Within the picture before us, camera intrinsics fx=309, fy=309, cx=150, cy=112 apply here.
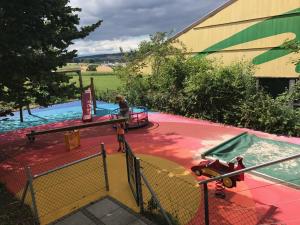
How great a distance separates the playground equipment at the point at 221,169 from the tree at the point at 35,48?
5.14 meters

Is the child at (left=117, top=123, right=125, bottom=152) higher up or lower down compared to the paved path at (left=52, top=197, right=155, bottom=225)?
higher up

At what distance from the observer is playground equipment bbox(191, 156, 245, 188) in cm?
822

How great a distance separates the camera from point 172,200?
7.62 m

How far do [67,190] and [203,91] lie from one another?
398 inches

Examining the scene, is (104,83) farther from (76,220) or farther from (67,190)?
(76,220)

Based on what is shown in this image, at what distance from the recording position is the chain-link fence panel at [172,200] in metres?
6.81

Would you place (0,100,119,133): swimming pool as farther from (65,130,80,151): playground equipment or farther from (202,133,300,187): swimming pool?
(202,133,300,187): swimming pool

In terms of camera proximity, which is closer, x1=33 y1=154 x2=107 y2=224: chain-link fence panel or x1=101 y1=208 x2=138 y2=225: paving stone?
x1=101 y1=208 x2=138 y2=225: paving stone

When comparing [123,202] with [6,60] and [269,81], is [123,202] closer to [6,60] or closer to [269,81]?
[6,60]

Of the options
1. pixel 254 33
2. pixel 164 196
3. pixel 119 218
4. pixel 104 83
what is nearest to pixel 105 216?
pixel 119 218

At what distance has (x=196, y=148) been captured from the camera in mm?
11828

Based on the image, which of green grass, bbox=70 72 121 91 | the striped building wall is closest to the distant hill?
green grass, bbox=70 72 121 91

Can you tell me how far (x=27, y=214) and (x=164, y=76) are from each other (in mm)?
13562

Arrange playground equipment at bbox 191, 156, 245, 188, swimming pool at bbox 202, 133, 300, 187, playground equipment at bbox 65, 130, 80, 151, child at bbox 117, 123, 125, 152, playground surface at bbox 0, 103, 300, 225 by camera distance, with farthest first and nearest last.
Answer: playground equipment at bbox 65, 130, 80, 151
child at bbox 117, 123, 125, 152
swimming pool at bbox 202, 133, 300, 187
playground equipment at bbox 191, 156, 245, 188
playground surface at bbox 0, 103, 300, 225
